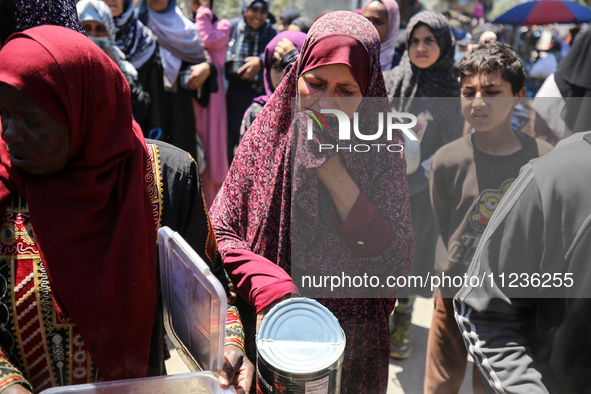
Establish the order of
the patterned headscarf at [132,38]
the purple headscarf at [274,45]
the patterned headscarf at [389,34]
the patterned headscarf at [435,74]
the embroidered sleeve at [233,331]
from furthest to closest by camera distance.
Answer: the patterned headscarf at [389,34], the patterned headscarf at [132,38], the patterned headscarf at [435,74], the purple headscarf at [274,45], the embroidered sleeve at [233,331]

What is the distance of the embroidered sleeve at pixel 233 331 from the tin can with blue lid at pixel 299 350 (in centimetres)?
15

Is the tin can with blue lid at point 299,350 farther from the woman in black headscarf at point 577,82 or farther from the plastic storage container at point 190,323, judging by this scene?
the woman in black headscarf at point 577,82

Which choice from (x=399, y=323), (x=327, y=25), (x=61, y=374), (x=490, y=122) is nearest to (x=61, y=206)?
(x=61, y=374)

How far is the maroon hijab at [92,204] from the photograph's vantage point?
1120 mm

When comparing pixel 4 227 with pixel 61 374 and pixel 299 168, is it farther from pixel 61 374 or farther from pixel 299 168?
pixel 299 168

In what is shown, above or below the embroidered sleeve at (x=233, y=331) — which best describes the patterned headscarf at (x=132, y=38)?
above

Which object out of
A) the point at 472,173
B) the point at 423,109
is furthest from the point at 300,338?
the point at 423,109

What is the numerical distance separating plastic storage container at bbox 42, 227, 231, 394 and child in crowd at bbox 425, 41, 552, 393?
124 centimetres

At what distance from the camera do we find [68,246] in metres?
1.16

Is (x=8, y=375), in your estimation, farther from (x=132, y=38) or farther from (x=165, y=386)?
(x=132, y=38)

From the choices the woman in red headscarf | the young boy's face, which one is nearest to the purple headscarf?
the young boy's face

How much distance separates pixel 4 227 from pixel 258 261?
668 mm

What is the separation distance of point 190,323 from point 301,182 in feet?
1.91

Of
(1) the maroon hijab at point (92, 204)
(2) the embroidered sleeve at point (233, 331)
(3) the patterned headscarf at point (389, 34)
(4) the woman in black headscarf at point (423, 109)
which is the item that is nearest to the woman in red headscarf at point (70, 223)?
(1) the maroon hijab at point (92, 204)
